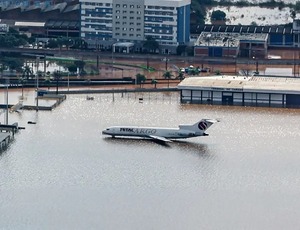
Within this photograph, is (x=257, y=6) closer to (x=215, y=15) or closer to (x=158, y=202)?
(x=215, y=15)

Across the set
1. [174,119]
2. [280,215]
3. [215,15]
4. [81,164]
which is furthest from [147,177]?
[215,15]

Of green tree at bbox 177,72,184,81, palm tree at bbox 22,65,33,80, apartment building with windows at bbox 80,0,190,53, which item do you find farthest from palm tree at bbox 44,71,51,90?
apartment building with windows at bbox 80,0,190,53

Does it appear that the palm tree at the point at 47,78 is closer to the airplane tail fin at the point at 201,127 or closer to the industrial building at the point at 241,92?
the industrial building at the point at 241,92

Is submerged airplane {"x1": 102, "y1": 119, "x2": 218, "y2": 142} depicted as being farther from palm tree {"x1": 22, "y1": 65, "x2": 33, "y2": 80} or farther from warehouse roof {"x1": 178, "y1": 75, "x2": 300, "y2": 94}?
palm tree {"x1": 22, "y1": 65, "x2": 33, "y2": 80}

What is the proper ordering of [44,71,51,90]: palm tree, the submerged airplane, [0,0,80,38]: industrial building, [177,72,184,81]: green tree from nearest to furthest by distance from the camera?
the submerged airplane
[44,71,51,90]: palm tree
[177,72,184,81]: green tree
[0,0,80,38]: industrial building

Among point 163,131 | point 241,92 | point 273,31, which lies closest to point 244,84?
point 241,92

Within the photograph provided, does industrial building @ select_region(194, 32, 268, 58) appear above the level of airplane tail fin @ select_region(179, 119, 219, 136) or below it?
above
